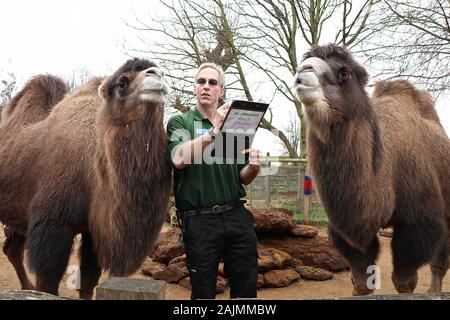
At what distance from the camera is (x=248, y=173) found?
10.7 ft

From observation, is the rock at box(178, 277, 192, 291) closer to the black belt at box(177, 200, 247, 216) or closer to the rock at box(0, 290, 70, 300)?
the black belt at box(177, 200, 247, 216)

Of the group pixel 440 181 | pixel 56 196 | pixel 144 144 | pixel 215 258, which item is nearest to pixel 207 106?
pixel 144 144

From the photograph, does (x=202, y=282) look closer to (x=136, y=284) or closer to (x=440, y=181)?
(x=136, y=284)

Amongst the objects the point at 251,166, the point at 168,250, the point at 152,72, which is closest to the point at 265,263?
the point at 168,250

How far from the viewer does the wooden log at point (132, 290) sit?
6.23 feet

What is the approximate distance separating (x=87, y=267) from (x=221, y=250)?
174 cm

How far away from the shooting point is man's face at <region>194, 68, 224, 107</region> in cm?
322

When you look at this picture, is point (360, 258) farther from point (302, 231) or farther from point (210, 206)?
point (302, 231)

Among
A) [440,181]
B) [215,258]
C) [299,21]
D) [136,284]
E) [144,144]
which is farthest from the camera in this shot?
[299,21]

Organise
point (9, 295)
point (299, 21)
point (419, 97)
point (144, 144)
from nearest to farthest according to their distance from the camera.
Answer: point (9, 295) < point (144, 144) < point (419, 97) < point (299, 21)

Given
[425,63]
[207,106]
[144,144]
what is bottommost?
[144,144]

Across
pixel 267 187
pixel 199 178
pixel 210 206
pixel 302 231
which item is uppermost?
pixel 267 187

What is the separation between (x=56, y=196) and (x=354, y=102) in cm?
263

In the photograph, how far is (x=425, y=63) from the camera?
9.41 metres
